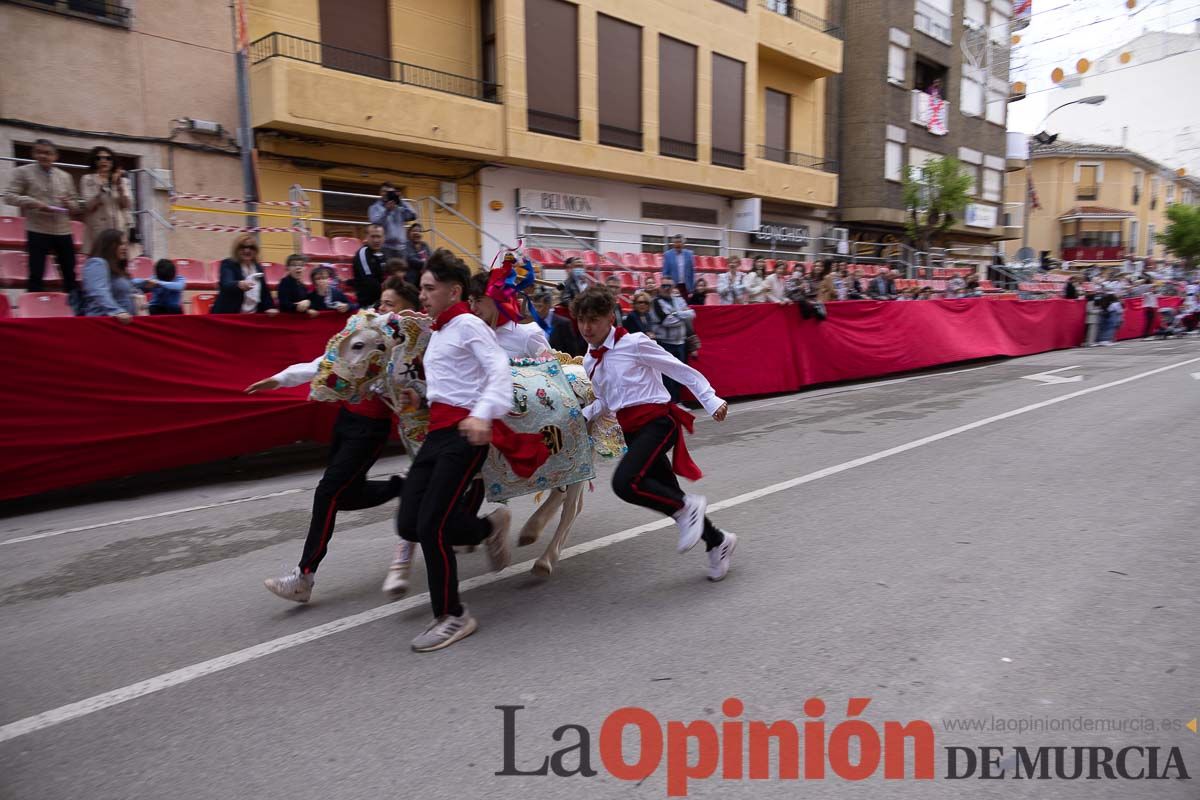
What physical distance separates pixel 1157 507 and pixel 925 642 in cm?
327

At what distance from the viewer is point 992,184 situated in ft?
122

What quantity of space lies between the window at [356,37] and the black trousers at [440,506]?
14006 mm

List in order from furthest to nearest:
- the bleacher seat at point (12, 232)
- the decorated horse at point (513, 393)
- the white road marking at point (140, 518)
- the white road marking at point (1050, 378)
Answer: the white road marking at point (1050, 378), the bleacher seat at point (12, 232), the white road marking at point (140, 518), the decorated horse at point (513, 393)

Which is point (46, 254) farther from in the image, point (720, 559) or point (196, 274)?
point (720, 559)

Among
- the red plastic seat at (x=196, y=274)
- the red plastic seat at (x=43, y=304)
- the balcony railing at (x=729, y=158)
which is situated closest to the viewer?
the red plastic seat at (x=43, y=304)

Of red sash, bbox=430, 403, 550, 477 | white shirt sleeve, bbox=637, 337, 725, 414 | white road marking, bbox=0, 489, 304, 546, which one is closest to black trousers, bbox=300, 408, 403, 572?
red sash, bbox=430, 403, 550, 477

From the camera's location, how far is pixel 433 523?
146 inches

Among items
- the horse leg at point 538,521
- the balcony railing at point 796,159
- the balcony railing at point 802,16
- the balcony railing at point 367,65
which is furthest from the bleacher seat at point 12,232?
the balcony railing at point 802,16

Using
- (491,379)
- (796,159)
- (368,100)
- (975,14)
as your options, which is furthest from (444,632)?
(975,14)

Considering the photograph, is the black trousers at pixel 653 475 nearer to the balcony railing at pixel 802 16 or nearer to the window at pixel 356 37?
the window at pixel 356 37

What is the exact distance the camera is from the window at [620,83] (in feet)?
64.7

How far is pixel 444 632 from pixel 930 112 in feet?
111

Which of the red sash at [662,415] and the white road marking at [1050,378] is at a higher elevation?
the red sash at [662,415]

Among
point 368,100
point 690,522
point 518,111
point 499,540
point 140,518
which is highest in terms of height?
point 518,111
